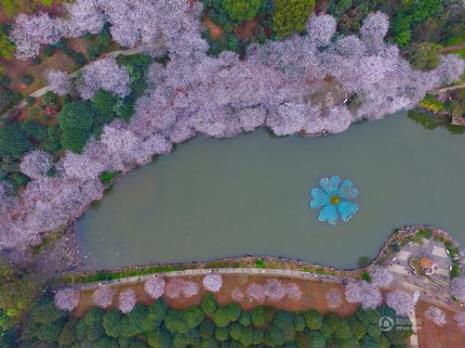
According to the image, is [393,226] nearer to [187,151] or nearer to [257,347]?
[257,347]

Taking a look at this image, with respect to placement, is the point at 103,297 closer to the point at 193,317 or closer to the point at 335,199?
the point at 193,317

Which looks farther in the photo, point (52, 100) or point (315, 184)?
point (315, 184)

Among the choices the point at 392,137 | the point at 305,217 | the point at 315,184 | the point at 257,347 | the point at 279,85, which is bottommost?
the point at 257,347

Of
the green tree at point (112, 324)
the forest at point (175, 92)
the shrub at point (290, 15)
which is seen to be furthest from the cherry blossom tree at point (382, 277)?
the green tree at point (112, 324)

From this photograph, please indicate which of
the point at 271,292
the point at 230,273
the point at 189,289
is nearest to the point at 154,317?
the point at 189,289

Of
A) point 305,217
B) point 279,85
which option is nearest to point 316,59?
point 279,85

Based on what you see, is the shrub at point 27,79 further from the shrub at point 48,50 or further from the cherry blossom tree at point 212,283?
the cherry blossom tree at point 212,283

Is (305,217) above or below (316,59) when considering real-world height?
below

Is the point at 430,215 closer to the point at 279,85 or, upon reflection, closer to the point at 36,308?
the point at 279,85
